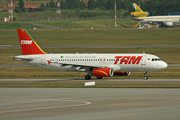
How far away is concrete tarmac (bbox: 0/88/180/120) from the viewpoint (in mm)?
23266

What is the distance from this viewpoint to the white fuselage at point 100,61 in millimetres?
49312

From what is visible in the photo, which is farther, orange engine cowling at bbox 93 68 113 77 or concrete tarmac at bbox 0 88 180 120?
orange engine cowling at bbox 93 68 113 77

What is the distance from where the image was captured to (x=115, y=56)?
167 ft

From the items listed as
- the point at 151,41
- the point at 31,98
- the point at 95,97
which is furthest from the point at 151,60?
the point at 151,41

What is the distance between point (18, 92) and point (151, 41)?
87.6 metres

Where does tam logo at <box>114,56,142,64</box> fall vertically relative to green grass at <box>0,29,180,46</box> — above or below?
below

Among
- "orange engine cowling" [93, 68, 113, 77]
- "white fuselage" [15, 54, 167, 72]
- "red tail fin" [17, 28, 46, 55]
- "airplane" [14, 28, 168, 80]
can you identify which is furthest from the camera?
"red tail fin" [17, 28, 46, 55]

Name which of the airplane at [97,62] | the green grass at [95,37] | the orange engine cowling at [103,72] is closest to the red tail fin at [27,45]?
the airplane at [97,62]

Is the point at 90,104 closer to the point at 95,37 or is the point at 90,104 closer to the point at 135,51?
the point at 135,51

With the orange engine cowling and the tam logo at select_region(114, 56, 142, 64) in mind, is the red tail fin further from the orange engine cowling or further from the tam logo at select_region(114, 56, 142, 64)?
the tam logo at select_region(114, 56, 142, 64)

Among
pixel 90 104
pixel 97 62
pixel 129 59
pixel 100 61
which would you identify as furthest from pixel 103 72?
pixel 90 104

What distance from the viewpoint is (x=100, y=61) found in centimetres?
5131

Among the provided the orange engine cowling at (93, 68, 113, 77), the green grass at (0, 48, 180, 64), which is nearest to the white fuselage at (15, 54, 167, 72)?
the orange engine cowling at (93, 68, 113, 77)

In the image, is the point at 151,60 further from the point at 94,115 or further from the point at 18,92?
the point at 94,115
